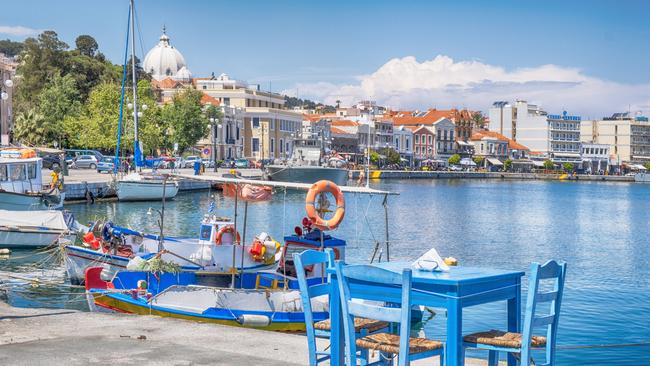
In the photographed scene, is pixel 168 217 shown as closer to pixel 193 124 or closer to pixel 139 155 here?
pixel 139 155

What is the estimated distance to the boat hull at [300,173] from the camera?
8438 cm

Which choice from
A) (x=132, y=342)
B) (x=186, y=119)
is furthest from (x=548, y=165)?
(x=132, y=342)

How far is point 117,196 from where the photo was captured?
5569 cm

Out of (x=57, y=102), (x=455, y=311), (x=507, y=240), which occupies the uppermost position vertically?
(x=57, y=102)

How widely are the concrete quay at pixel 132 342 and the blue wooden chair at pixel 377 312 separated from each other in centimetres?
252

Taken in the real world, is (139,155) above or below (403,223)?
above

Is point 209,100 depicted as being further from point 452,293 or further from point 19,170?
point 452,293

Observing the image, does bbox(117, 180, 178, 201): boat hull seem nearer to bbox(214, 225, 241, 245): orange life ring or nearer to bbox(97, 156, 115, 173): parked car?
bbox(97, 156, 115, 173): parked car

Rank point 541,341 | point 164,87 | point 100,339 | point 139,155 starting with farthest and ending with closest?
point 164,87
point 139,155
point 100,339
point 541,341

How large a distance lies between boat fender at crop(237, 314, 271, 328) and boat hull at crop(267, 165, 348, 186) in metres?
66.9

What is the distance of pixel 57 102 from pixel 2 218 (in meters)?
57.3

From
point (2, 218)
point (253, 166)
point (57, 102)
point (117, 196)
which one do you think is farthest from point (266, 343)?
point (253, 166)

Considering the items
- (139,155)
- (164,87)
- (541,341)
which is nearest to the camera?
(541,341)

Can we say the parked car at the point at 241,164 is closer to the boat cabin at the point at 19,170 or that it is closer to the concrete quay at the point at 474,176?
the concrete quay at the point at 474,176
